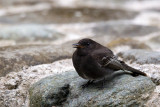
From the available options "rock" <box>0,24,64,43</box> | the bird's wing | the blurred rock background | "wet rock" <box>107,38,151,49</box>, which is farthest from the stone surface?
"rock" <box>0,24,64,43</box>

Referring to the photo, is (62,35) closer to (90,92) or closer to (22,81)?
(22,81)

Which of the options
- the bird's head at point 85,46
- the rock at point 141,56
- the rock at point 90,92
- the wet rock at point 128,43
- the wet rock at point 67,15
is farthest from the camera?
the wet rock at point 67,15

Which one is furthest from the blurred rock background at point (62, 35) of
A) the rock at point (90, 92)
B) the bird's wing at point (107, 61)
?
the bird's wing at point (107, 61)

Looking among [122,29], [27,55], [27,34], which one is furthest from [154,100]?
[122,29]

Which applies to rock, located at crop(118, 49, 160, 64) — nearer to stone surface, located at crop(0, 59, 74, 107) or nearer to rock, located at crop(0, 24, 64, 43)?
stone surface, located at crop(0, 59, 74, 107)

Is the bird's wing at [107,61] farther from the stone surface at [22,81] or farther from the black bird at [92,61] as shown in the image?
the stone surface at [22,81]

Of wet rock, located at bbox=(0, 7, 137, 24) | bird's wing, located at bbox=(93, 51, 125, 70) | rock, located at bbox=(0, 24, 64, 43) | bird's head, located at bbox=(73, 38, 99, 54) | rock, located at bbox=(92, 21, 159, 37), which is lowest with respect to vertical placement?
rock, located at bbox=(92, 21, 159, 37)

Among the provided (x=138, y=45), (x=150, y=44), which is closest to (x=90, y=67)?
Result: (x=138, y=45)
